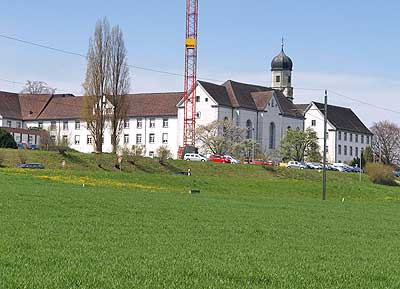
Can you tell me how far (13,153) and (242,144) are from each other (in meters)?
49.9

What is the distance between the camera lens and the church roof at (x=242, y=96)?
116m

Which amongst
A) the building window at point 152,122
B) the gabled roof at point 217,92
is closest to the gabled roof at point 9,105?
the building window at point 152,122

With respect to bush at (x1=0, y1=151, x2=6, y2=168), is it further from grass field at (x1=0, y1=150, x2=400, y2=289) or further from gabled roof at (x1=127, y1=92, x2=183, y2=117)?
gabled roof at (x1=127, y1=92, x2=183, y2=117)

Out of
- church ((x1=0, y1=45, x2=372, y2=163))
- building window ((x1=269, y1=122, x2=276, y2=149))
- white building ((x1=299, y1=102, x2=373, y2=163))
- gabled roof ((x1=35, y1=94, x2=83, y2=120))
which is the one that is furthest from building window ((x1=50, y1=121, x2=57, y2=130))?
white building ((x1=299, y1=102, x2=373, y2=163))

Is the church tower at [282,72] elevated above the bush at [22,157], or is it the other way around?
the church tower at [282,72]

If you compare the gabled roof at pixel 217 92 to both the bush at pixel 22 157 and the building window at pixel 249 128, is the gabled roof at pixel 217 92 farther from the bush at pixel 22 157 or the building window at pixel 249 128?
the bush at pixel 22 157

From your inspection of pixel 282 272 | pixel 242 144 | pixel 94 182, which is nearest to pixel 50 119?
pixel 242 144

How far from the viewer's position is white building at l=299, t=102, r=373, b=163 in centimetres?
13812

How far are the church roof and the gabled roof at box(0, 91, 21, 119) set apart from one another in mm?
32147


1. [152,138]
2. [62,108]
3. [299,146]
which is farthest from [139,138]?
[299,146]

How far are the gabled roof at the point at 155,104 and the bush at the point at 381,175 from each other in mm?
38268

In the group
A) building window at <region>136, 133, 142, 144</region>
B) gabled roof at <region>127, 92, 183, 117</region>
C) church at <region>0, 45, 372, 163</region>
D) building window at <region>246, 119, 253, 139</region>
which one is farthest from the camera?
building window at <region>136, 133, 142, 144</region>

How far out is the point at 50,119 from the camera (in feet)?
412

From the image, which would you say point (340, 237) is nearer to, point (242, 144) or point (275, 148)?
point (242, 144)
